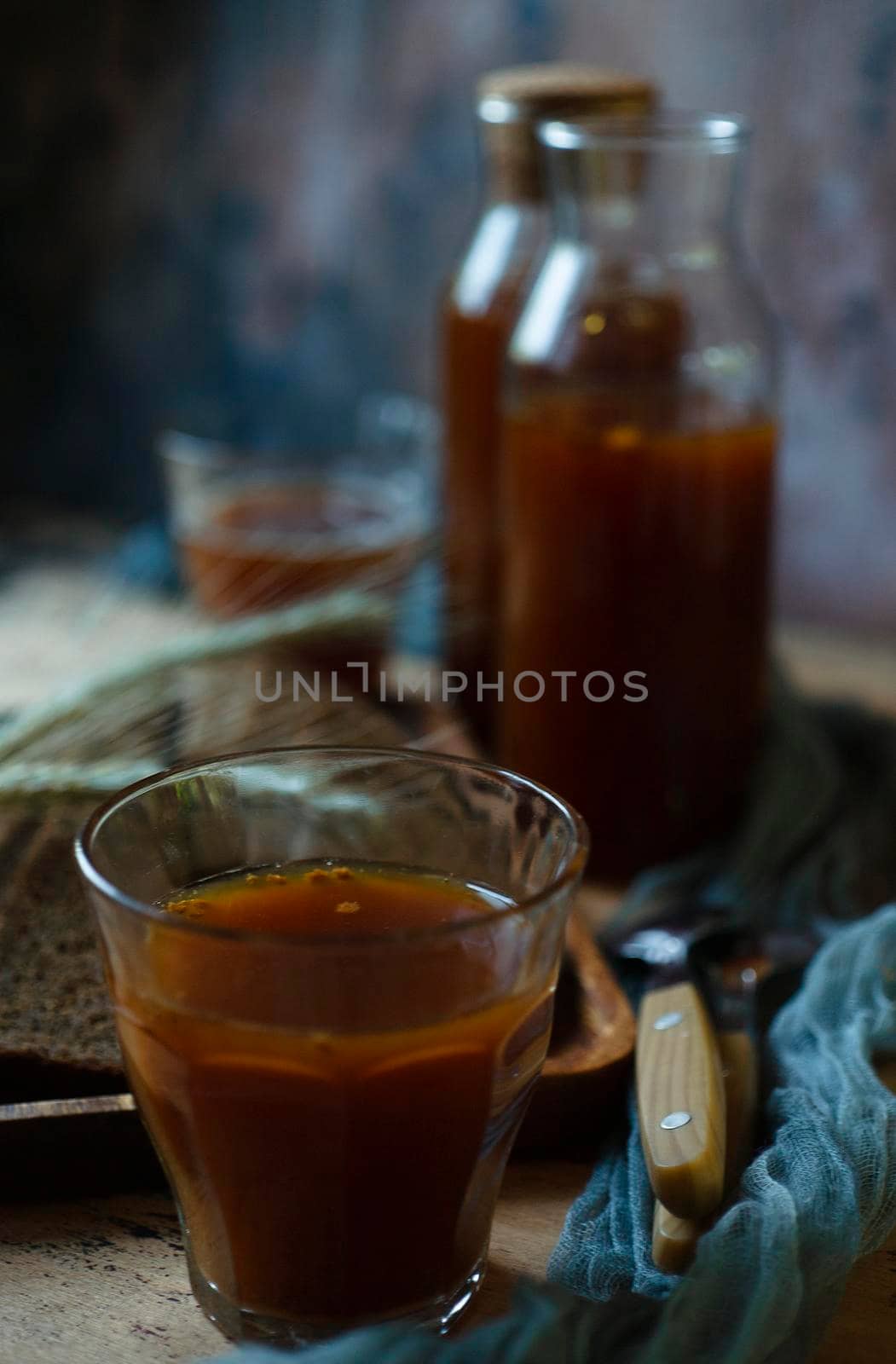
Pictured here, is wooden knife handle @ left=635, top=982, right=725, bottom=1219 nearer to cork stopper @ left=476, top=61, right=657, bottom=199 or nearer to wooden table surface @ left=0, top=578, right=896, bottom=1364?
wooden table surface @ left=0, top=578, right=896, bottom=1364

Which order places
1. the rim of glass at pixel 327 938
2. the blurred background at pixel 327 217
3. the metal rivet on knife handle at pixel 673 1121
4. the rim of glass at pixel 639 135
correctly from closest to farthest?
the rim of glass at pixel 327 938, the metal rivet on knife handle at pixel 673 1121, the rim of glass at pixel 639 135, the blurred background at pixel 327 217

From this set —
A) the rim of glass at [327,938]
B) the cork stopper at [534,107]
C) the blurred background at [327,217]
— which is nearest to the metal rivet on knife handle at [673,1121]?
the rim of glass at [327,938]

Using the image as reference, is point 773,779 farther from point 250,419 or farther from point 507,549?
point 250,419

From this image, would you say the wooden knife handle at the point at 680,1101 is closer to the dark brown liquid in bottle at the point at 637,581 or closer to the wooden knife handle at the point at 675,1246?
the wooden knife handle at the point at 675,1246

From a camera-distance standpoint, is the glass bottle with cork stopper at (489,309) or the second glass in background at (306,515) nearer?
the glass bottle with cork stopper at (489,309)

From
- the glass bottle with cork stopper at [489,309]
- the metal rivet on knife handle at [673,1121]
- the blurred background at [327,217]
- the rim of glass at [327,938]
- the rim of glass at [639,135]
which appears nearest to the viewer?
the rim of glass at [327,938]

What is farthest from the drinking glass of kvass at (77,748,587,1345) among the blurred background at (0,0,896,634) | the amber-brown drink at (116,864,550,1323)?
the blurred background at (0,0,896,634)

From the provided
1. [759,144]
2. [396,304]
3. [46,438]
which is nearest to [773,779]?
[759,144]

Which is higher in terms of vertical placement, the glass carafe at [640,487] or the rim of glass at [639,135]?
the rim of glass at [639,135]
